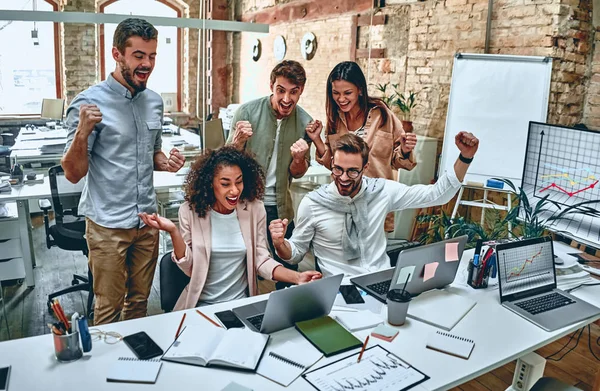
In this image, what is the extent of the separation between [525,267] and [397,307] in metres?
0.71

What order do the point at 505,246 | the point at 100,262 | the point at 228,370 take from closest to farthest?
the point at 228,370 < the point at 505,246 < the point at 100,262

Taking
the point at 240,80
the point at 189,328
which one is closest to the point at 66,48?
the point at 240,80

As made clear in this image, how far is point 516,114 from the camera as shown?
3744 millimetres

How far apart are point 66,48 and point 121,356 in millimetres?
2180

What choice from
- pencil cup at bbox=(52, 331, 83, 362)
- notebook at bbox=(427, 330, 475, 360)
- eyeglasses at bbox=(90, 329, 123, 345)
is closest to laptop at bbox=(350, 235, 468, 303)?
notebook at bbox=(427, 330, 475, 360)

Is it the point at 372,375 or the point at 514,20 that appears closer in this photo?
the point at 372,375

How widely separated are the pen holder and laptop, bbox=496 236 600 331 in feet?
0.46

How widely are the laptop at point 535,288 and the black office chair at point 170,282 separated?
4.37 feet

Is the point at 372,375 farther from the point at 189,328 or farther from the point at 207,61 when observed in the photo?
the point at 207,61

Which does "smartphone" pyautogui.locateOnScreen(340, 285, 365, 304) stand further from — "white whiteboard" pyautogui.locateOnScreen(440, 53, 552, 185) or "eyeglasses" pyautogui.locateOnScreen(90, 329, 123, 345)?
"white whiteboard" pyautogui.locateOnScreen(440, 53, 552, 185)

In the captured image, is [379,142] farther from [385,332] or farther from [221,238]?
[385,332]

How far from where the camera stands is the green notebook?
1.69 meters

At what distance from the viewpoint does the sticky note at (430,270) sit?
209cm

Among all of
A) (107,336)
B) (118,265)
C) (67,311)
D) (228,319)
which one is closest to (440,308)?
(228,319)
